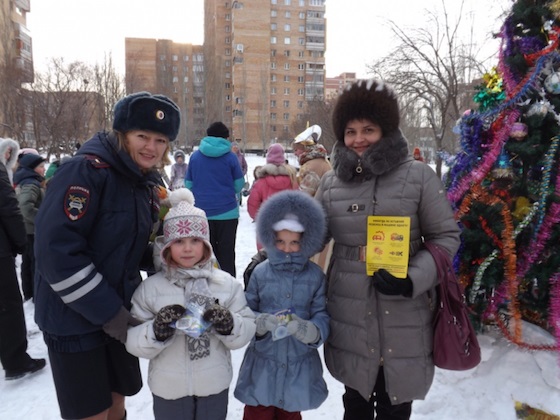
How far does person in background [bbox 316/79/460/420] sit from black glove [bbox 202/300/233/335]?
62 cm

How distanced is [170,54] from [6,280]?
6545 cm

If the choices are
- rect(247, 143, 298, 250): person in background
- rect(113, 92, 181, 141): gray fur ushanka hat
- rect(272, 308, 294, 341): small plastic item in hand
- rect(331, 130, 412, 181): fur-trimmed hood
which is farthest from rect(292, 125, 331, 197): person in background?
rect(113, 92, 181, 141): gray fur ushanka hat

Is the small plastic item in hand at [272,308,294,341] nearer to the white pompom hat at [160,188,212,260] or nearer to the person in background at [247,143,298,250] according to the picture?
the white pompom hat at [160,188,212,260]

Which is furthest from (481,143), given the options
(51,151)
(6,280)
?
(51,151)

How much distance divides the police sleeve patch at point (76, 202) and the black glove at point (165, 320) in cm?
59

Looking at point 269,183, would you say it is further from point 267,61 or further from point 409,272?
point 267,61

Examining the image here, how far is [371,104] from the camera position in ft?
6.79

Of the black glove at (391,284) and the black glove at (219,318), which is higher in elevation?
the black glove at (391,284)

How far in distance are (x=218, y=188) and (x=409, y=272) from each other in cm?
360

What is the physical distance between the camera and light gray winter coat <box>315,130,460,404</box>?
199 cm

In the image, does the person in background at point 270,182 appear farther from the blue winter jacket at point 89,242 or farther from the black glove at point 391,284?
the black glove at point 391,284

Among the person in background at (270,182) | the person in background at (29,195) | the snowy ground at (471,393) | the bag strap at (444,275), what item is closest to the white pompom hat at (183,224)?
the bag strap at (444,275)

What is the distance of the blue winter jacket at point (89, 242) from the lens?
1.70 meters

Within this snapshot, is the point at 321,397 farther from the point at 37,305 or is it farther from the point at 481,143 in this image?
the point at 481,143
